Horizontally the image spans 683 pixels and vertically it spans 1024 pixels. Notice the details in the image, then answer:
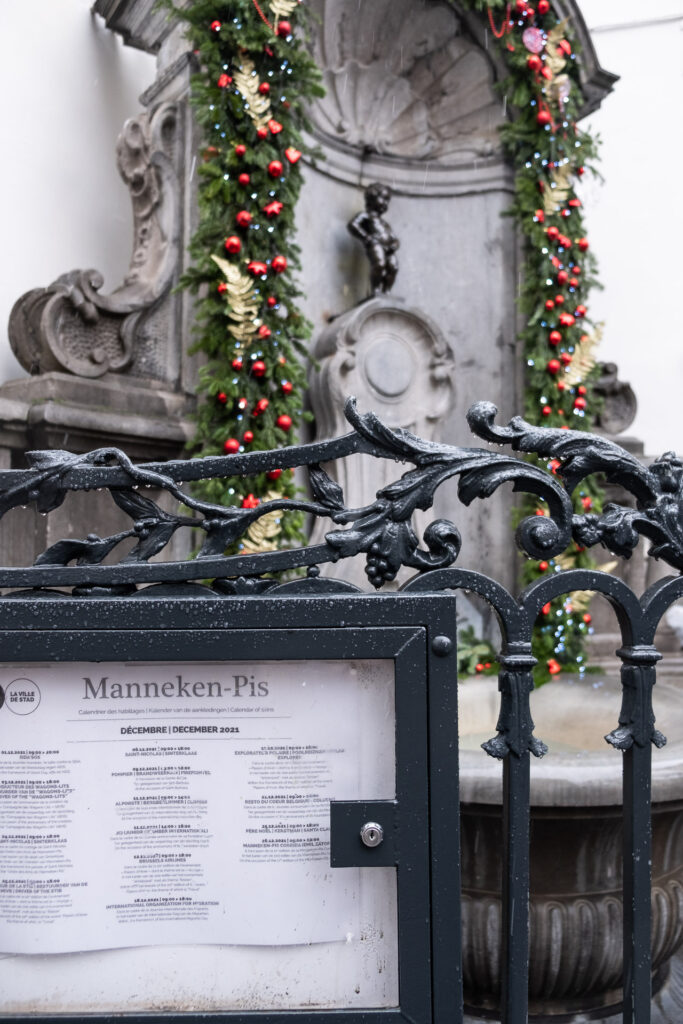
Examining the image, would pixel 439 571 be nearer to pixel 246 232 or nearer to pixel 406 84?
pixel 246 232

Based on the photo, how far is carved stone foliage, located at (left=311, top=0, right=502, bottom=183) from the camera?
4.53 meters

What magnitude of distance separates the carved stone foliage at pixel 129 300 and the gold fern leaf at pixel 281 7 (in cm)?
73

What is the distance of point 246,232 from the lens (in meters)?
3.67

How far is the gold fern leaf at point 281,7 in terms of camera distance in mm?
3633

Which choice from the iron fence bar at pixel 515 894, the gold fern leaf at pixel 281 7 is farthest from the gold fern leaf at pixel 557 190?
the iron fence bar at pixel 515 894

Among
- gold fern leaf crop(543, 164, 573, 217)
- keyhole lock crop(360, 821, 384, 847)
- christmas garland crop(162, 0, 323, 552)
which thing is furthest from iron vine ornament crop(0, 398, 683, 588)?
gold fern leaf crop(543, 164, 573, 217)

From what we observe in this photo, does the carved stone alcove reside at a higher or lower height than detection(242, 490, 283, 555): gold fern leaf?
higher

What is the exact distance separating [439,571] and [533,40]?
13.8 feet

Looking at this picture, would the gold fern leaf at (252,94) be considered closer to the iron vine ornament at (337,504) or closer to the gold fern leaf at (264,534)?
the gold fern leaf at (264,534)

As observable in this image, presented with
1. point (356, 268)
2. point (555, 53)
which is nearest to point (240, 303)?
point (356, 268)

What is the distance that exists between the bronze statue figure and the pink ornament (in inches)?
38.8

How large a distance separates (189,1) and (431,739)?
3943mm

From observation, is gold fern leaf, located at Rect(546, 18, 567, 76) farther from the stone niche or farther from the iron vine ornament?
the iron vine ornament

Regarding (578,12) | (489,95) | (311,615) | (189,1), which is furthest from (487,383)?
(311,615)
